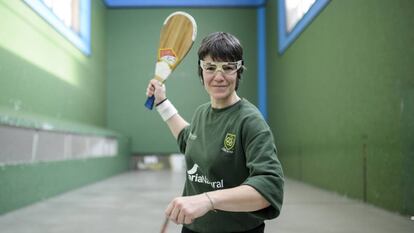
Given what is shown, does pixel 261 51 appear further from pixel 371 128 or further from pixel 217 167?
pixel 217 167

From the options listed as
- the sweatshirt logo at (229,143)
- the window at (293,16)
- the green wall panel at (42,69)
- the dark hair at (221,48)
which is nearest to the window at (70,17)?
the green wall panel at (42,69)

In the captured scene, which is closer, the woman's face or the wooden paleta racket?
the woman's face

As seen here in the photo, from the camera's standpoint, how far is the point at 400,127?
2.81m

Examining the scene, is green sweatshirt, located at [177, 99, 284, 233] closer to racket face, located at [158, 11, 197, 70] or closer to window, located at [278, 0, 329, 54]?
racket face, located at [158, 11, 197, 70]

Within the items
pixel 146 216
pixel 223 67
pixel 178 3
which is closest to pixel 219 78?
pixel 223 67

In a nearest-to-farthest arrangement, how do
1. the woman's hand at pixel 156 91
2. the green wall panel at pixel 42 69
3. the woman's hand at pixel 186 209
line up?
the woman's hand at pixel 186 209 < the woman's hand at pixel 156 91 < the green wall panel at pixel 42 69

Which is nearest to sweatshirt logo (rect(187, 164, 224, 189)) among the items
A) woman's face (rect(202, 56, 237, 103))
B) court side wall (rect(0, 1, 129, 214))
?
woman's face (rect(202, 56, 237, 103))

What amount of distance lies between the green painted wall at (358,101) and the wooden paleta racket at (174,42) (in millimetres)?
1831

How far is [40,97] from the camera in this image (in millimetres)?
4582

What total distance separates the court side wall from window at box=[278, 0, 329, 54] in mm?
3029

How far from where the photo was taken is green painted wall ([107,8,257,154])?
8336mm

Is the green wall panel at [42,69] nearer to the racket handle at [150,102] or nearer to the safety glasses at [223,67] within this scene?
the racket handle at [150,102]

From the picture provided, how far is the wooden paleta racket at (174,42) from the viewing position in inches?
54.9

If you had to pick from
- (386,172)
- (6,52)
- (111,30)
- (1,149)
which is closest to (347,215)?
(386,172)
